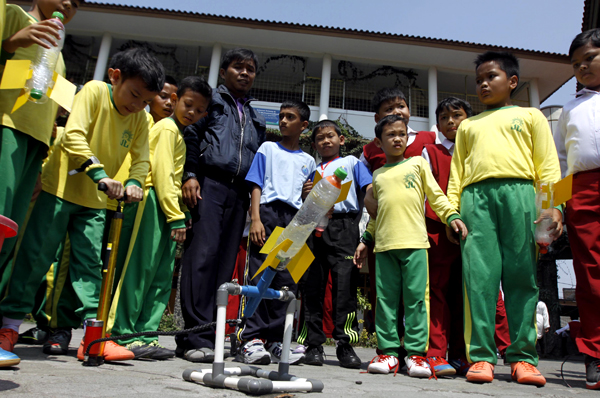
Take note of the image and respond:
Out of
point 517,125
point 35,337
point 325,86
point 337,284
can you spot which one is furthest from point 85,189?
Result: point 325,86

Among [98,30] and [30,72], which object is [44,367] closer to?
[30,72]

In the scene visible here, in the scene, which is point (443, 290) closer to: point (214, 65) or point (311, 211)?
point (311, 211)

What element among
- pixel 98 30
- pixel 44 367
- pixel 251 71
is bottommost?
pixel 44 367

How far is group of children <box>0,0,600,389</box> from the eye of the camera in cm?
236

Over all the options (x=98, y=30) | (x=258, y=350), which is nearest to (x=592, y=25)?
(x=258, y=350)

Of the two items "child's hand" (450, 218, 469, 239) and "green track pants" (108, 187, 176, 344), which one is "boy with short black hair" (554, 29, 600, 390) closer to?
"child's hand" (450, 218, 469, 239)

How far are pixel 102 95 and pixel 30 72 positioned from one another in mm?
560

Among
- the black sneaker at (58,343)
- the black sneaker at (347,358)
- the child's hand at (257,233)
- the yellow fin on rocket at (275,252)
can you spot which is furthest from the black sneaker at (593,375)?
the black sneaker at (58,343)

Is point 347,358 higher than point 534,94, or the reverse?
point 534,94

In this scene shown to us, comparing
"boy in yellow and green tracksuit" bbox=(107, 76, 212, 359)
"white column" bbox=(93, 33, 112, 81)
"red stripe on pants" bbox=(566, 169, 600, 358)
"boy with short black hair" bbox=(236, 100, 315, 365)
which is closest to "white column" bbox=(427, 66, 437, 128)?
"white column" bbox=(93, 33, 112, 81)

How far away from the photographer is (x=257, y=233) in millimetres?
3020

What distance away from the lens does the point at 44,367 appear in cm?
184

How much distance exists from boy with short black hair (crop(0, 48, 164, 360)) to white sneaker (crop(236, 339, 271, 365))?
2.98 ft

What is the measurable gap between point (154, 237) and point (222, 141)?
798 mm
